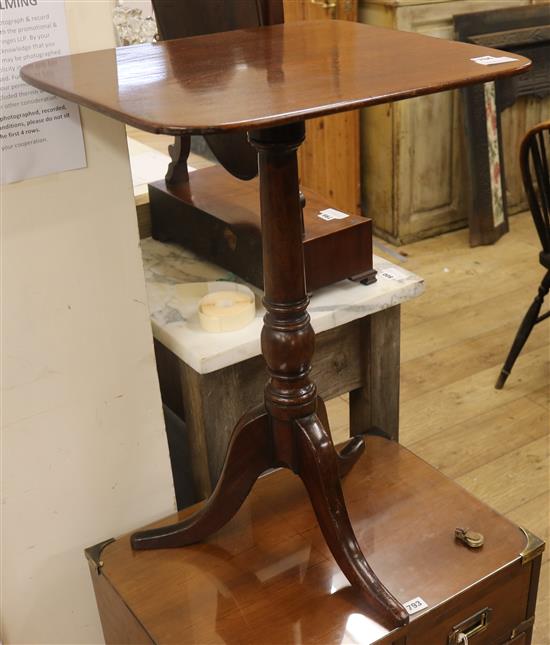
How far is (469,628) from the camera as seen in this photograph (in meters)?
1.31

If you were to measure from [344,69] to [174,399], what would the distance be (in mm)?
871

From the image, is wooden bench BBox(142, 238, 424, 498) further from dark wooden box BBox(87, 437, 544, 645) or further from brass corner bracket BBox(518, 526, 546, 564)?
brass corner bracket BBox(518, 526, 546, 564)

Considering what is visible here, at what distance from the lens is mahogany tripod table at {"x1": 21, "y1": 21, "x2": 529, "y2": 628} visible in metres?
0.84

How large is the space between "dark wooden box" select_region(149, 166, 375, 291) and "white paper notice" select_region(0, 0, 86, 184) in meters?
0.40

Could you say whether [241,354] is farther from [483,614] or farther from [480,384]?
[480,384]

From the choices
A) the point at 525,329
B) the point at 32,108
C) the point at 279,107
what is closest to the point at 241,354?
the point at 32,108

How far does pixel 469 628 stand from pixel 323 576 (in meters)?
0.25

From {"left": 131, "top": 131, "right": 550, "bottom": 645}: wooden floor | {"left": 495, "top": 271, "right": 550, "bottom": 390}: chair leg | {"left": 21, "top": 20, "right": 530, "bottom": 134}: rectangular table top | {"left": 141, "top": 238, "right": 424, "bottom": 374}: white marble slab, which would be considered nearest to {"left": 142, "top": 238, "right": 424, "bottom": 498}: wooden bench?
{"left": 141, "top": 238, "right": 424, "bottom": 374}: white marble slab

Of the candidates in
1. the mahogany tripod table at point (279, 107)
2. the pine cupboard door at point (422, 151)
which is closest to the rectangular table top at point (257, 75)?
the mahogany tripod table at point (279, 107)

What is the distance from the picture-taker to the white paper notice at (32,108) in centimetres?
108

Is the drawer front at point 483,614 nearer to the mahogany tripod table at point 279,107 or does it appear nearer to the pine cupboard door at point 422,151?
the mahogany tripod table at point 279,107

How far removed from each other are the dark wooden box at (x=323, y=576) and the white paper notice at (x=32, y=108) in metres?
0.64

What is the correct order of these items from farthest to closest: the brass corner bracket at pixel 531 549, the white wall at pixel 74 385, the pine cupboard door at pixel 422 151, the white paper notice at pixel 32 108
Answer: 1. the pine cupboard door at pixel 422 151
2. the brass corner bracket at pixel 531 549
3. the white wall at pixel 74 385
4. the white paper notice at pixel 32 108

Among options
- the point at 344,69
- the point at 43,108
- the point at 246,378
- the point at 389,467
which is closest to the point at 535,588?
the point at 389,467
